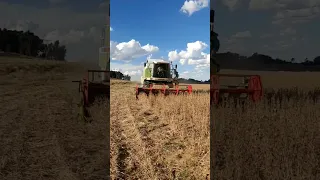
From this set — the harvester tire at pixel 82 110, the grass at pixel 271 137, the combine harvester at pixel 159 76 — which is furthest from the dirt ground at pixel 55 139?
the combine harvester at pixel 159 76

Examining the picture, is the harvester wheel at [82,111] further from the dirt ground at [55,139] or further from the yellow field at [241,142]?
the yellow field at [241,142]

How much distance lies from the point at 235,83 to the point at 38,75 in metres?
5.12

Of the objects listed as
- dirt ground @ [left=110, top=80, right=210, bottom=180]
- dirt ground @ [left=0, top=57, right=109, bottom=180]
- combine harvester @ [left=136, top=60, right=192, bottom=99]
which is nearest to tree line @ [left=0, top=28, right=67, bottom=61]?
dirt ground @ [left=0, top=57, right=109, bottom=180]

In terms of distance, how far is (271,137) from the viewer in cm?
468

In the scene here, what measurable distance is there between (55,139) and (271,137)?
3.02 metres

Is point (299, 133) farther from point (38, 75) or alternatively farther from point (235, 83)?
point (38, 75)

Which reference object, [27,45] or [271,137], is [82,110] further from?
[271,137]

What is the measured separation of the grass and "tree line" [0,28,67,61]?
2598 mm

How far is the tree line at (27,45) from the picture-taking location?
512 centimetres

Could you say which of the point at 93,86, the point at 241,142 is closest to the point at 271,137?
the point at 241,142

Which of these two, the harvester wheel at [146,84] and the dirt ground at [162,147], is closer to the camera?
the dirt ground at [162,147]

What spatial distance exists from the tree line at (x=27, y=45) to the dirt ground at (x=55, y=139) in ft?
0.68

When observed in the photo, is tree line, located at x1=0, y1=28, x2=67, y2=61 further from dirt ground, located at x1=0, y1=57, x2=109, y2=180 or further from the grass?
the grass

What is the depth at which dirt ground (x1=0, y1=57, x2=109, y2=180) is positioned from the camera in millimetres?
4309
